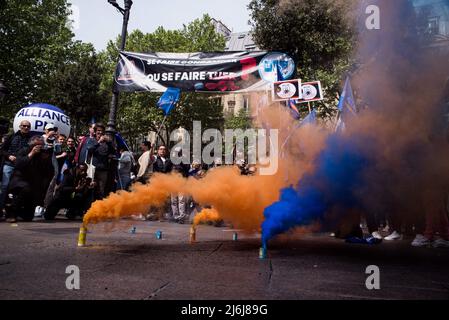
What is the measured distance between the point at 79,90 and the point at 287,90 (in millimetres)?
17477

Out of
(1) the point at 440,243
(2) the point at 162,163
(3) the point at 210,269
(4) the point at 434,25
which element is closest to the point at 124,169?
(2) the point at 162,163

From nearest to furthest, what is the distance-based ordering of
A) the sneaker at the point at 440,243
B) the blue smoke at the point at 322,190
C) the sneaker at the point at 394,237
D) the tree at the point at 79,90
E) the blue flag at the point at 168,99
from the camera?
the blue smoke at the point at 322,190, the sneaker at the point at 440,243, the sneaker at the point at 394,237, the blue flag at the point at 168,99, the tree at the point at 79,90

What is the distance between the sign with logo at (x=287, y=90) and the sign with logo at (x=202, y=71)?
6.29 ft

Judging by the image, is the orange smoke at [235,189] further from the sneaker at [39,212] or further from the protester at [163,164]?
the sneaker at [39,212]

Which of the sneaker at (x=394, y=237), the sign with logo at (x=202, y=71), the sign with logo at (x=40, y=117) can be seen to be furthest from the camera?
the sign with logo at (x=40, y=117)

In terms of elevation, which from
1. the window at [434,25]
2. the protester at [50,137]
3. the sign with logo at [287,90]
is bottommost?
the protester at [50,137]

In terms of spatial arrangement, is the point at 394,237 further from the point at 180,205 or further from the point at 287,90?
the point at 180,205

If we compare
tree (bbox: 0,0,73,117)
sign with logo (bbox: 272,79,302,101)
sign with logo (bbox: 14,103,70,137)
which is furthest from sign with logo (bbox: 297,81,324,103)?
tree (bbox: 0,0,73,117)

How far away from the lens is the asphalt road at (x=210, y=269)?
2883mm

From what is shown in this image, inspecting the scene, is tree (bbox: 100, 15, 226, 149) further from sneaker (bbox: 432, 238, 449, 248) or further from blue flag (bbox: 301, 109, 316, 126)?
sneaker (bbox: 432, 238, 449, 248)

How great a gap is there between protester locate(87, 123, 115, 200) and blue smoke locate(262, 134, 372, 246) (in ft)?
17.9

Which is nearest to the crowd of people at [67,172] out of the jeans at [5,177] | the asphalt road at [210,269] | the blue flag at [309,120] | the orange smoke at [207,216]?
the jeans at [5,177]

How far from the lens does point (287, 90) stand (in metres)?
8.61

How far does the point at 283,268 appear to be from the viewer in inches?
151
